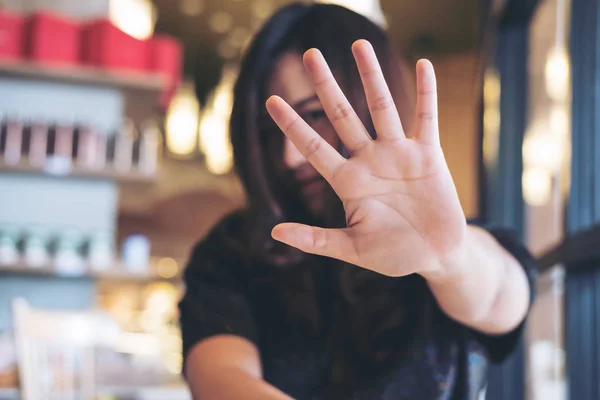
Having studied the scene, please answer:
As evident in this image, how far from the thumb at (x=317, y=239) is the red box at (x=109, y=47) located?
2.67 metres

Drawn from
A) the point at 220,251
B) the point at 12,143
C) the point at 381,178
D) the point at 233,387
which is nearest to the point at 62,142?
the point at 12,143


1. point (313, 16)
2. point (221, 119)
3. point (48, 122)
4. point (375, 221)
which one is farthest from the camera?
point (221, 119)

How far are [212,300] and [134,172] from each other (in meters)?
2.24

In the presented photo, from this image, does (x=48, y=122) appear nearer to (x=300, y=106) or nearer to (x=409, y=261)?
(x=300, y=106)

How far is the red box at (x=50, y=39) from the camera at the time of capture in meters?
3.04

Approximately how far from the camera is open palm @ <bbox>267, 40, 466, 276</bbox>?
63 cm

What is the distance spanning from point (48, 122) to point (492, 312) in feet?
8.75

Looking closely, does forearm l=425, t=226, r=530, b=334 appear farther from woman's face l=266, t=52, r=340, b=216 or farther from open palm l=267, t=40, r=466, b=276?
woman's face l=266, t=52, r=340, b=216

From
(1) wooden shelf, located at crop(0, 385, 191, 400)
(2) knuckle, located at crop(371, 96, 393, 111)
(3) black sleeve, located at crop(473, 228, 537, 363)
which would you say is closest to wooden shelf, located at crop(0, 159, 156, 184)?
(1) wooden shelf, located at crop(0, 385, 191, 400)

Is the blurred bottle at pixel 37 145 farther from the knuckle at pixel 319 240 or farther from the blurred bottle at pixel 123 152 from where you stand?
the knuckle at pixel 319 240

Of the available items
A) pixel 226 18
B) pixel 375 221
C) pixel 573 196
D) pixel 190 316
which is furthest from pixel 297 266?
pixel 226 18

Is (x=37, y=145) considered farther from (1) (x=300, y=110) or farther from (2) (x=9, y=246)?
(1) (x=300, y=110)

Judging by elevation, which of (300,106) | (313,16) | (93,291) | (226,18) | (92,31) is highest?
(226,18)

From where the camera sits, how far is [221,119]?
646cm
